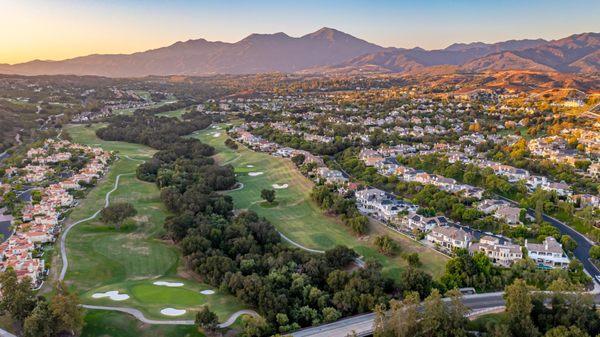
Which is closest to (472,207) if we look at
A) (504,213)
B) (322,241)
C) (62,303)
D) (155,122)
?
(504,213)

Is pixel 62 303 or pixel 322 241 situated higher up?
pixel 62 303

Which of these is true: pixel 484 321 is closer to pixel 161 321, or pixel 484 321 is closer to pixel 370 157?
pixel 161 321

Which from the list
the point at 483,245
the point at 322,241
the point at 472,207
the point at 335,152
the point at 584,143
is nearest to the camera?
the point at 483,245

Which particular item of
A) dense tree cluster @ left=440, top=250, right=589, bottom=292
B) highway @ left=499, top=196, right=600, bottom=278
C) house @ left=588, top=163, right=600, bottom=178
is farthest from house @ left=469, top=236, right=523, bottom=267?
house @ left=588, top=163, right=600, bottom=178

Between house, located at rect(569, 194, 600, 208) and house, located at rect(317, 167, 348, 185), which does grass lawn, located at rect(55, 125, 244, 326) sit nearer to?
house, located at rect(317, 167, 348, 185)

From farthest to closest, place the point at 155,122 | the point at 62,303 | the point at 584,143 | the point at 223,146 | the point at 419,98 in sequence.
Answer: the point at 419,98 → the point at 155,122 → the point at 223,146 → the point at 584,143 → the point at 62,303

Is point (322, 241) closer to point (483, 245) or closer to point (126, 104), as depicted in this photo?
point (483, 245)

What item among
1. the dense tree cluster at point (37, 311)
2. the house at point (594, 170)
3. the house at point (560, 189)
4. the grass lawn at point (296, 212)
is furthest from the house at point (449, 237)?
the dense tree cluster at point (37, 311)
